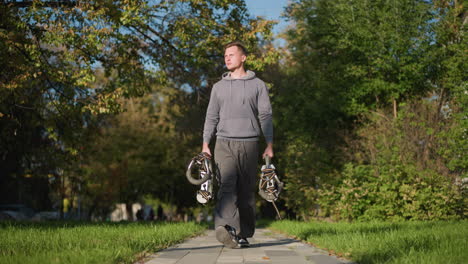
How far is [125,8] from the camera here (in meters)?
11.1

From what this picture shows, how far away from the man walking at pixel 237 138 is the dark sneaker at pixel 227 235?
1 centimetres

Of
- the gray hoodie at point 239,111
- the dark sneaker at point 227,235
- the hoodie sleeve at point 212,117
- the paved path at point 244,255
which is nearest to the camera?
the paved path at point 244,255

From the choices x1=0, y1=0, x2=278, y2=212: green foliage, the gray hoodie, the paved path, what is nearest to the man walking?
the gray hoodie

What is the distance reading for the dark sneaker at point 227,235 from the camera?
19.0ft

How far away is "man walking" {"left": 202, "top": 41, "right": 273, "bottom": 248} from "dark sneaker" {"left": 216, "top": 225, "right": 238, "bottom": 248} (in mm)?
12

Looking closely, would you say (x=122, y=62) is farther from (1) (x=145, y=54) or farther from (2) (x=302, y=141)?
(2) (x=302, y=141)

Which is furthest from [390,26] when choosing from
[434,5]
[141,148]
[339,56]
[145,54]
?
[141,148]

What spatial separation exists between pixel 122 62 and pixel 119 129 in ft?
60.2

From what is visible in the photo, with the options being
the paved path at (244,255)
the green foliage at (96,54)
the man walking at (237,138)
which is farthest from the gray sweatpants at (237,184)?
the green foliage at (96,54)

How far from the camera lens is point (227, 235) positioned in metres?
5.80

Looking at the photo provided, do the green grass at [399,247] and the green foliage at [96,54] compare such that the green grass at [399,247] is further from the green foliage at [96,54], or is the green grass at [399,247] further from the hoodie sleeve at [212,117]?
the green foliage at [96,54]

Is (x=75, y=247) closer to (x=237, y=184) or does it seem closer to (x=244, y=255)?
(x=244, y=255)

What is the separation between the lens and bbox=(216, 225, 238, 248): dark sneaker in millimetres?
5801

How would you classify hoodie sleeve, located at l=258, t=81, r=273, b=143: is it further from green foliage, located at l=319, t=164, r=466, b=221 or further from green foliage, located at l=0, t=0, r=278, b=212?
green foliage, located at l=319, t=164, r=466, b=221
